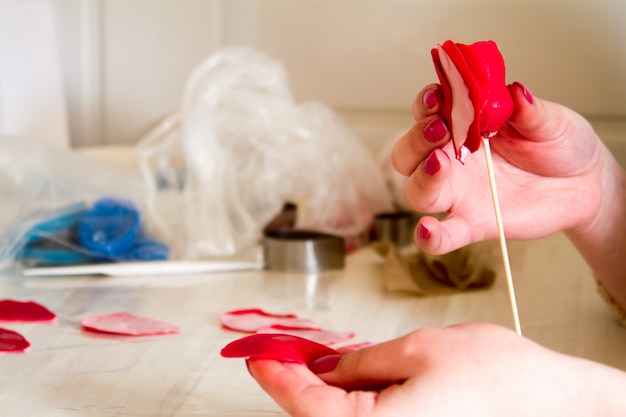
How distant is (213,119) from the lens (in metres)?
1.22

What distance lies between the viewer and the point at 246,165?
3.99ft

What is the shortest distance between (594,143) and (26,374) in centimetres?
50

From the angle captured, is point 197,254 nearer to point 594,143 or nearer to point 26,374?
point 26,374

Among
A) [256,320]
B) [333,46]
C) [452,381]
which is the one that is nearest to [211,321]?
[256,320]

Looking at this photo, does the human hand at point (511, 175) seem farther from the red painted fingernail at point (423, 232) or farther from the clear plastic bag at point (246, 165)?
the clear plastic bag at point (246, 165)

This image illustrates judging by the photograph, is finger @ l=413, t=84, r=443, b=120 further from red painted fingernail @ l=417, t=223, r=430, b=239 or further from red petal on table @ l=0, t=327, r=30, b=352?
red petal on table @ l=0, t=327, r=30, b=352

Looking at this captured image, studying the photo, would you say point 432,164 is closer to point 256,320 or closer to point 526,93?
point 526,93

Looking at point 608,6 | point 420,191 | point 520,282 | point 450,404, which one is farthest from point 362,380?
point 608,6

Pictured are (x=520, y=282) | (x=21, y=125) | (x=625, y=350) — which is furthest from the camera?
(x=21, y=125)

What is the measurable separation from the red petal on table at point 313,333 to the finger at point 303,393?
0.88ft

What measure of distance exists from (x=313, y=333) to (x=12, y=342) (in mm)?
266

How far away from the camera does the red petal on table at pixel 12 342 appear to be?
78 centimetres

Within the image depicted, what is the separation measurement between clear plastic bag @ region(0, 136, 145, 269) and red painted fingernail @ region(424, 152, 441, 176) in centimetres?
54

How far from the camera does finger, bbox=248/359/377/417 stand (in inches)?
20.7
